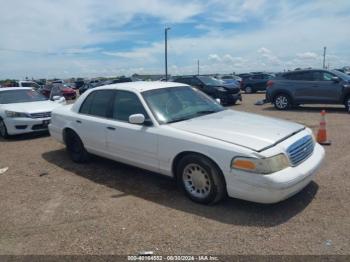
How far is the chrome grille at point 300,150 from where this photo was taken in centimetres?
402

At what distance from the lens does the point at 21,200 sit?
4852mm

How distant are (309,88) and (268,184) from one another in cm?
1093

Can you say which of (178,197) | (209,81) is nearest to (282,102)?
(209,81)

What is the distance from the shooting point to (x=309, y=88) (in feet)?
44.1

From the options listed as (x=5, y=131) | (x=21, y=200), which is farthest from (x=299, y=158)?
(x=5, y=131)

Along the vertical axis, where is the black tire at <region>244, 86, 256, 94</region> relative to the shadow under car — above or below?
above

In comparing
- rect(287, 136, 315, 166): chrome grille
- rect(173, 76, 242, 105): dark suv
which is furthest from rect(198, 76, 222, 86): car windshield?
rect(287, 136, 315, 166): chrome grille

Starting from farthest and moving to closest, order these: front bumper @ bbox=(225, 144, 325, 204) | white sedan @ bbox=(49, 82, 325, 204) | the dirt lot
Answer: white sedan @ bbox=(49, 82, 325, 204), front bumper @ bbox=(225, 144, 325, 204), the dirt lot

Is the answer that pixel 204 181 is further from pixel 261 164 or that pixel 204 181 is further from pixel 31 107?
pixel 31 107

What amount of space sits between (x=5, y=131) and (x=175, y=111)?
6.61 m

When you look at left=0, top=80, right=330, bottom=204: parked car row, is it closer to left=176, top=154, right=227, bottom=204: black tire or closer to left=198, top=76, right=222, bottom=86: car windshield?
left=176, top=154, right=227, bottom=204: black tire

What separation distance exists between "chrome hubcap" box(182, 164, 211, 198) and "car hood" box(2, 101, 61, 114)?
644 centimetres

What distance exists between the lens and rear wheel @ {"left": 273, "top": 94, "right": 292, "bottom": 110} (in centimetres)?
1420

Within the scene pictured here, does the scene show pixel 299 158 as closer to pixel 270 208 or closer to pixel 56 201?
pixel 270 208
